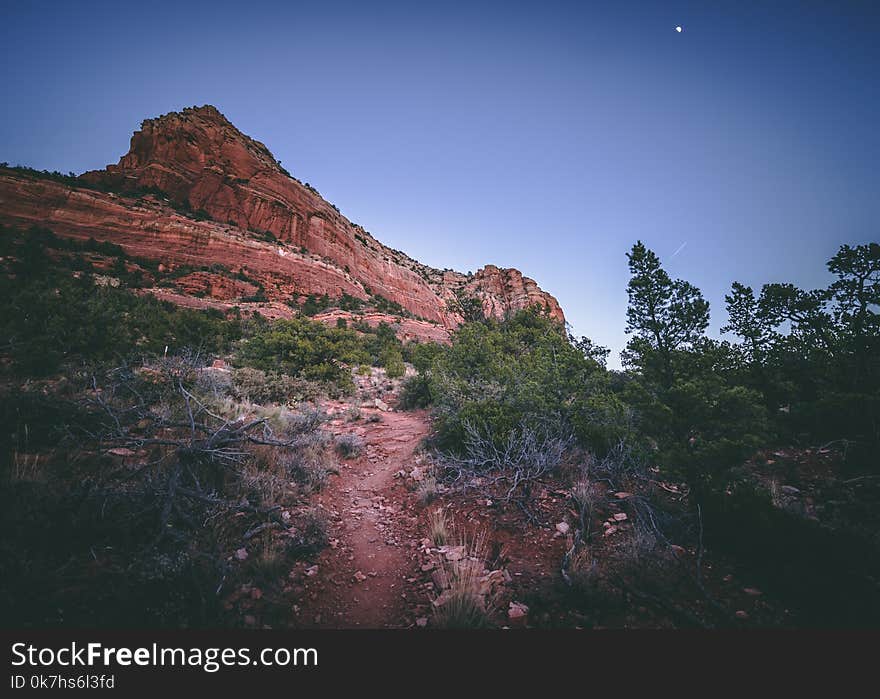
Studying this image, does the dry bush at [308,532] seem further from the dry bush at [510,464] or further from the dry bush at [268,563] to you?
the dry bush at [510,464]

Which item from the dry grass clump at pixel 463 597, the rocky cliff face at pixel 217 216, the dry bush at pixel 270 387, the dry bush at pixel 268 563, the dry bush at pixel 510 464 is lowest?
the dry grass clump at pixel 463 597

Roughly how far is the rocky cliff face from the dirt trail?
26.9m

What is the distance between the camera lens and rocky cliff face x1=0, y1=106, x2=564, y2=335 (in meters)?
25.7

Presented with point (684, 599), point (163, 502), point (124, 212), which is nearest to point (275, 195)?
point (124, 212)

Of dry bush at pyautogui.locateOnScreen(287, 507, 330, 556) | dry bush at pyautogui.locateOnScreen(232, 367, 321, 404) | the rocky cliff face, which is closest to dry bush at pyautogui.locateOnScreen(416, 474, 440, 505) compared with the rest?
dry bush at pyautogui.locateOnScreen(287, 507, 330, 556)

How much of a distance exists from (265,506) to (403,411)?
19.8 feet

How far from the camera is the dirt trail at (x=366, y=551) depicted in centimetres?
238

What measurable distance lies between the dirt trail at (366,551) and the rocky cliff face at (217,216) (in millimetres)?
26920

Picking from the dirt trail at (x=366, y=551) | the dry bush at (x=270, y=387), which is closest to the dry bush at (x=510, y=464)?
the dirt trail at (x=366, y=551)

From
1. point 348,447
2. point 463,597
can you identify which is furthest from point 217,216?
point 463,597

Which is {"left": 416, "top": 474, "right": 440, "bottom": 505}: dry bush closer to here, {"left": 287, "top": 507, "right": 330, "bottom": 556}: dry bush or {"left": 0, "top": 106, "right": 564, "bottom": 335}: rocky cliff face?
{"left": 287, "top": 507, "right": 330, "bottom": 556}: dry bush

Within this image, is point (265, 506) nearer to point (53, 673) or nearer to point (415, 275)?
point (53, 673)

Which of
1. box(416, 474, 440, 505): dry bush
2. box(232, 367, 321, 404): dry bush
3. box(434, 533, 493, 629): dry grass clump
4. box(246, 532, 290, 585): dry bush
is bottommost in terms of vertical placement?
box(434, 533, 493, 629): dry grass clump

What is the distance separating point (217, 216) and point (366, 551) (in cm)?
4349
